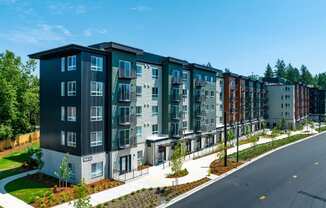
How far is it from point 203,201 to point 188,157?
65.7 feet

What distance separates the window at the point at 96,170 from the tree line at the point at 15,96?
2562 centimetres

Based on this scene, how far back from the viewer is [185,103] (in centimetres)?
4988

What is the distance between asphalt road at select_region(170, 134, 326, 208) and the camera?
2545cm

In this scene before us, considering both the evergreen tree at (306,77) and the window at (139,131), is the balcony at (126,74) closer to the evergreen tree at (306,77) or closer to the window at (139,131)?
the window at (139,131)

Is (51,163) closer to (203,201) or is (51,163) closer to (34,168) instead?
(34,168)

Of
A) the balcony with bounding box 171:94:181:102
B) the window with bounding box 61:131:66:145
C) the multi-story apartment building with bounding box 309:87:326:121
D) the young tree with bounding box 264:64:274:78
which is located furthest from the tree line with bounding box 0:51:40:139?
the young tree with bounding box 264:64:274:78

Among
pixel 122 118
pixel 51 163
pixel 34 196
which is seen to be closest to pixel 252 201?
pixel 122 118

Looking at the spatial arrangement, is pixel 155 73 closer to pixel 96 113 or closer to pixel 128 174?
pixel 96 113

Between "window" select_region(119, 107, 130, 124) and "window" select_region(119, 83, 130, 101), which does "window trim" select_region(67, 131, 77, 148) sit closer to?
"window" select_region(119, 107, 130, 124)

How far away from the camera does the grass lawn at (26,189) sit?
91.0 ft

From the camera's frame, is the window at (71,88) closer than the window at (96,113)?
Yes

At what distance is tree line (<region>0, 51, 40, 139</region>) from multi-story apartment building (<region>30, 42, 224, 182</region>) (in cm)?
1767

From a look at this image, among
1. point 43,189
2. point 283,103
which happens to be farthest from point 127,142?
point 283,103

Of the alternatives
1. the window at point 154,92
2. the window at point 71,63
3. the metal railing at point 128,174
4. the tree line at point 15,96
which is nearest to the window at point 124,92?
the window at point 71,63
